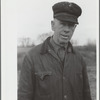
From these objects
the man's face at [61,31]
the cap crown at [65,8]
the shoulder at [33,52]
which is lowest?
the shoulder at [33,52]

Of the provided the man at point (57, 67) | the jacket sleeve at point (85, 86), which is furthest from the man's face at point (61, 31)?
the jacket sleeve at point (85, 86)

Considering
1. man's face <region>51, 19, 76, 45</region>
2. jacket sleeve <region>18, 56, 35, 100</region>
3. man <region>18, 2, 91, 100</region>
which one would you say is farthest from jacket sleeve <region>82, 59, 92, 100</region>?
jacket sleeve <region>18, 56, 35, 100</region>

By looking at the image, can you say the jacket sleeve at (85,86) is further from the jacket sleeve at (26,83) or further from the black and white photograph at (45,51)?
the jacket sleeve at (26,83)

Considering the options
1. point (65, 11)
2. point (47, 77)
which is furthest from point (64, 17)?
point (47, 77)

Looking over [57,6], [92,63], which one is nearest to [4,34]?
[57,6]

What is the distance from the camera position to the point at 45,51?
1.10m

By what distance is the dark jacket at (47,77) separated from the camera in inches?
42.4

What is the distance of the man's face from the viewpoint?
1.10m

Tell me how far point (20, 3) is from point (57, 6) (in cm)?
17

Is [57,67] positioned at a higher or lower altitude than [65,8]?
lower

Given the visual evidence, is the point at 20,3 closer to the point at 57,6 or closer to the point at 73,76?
the point at 57,6

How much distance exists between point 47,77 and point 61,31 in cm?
22

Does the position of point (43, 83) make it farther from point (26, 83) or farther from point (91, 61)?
point (91, 61)

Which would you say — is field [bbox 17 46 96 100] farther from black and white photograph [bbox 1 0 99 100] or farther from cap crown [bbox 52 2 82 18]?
cap crown [bbox 52 2 82 18]
